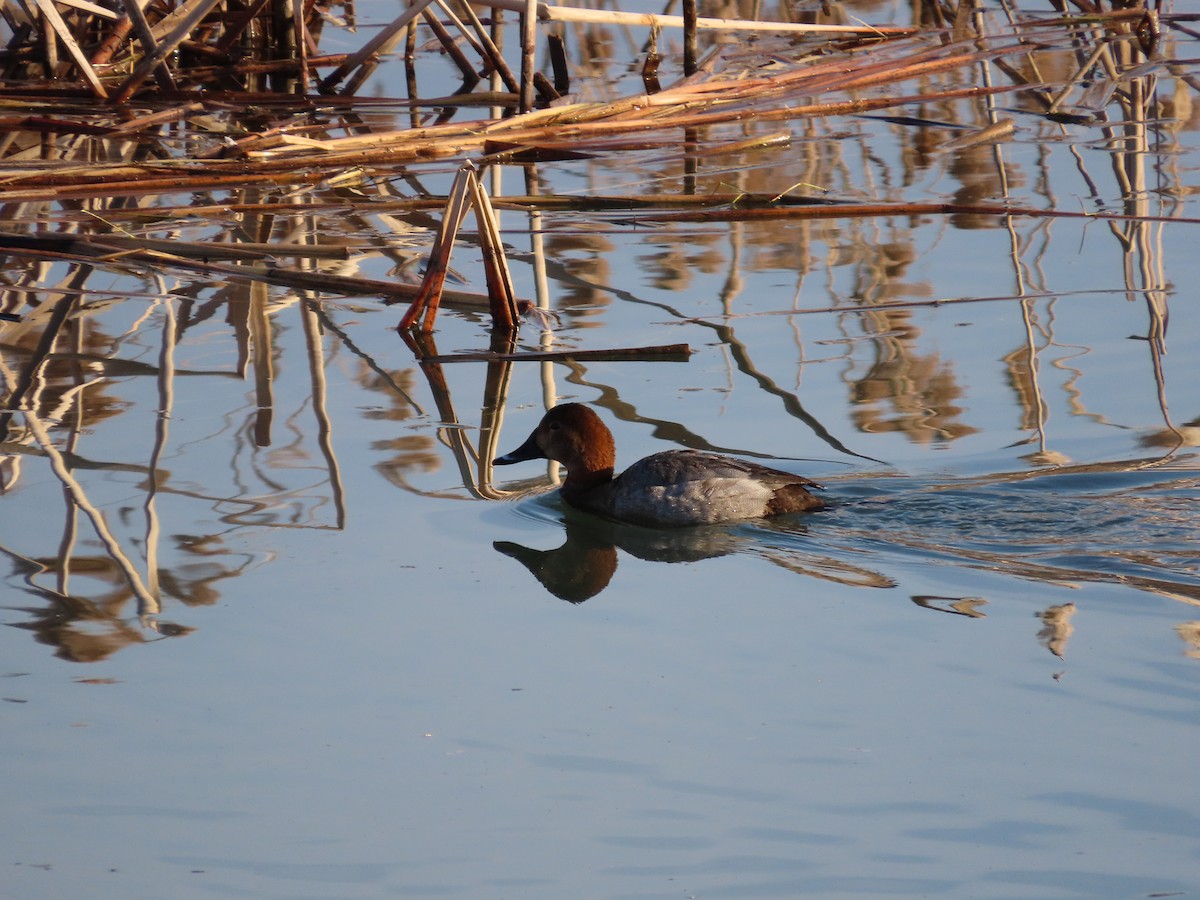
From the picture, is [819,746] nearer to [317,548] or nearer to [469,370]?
[317,548]

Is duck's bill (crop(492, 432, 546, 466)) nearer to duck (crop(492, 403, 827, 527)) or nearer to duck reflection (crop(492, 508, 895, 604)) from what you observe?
duck (crop(492, 403, 827, 527))

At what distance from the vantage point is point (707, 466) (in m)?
6.15

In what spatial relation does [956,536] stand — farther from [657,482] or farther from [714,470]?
[657,482]

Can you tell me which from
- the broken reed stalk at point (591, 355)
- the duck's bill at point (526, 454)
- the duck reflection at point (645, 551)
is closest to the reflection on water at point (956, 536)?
the duck reflection at point (645, 551)

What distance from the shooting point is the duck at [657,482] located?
6176 millimetres

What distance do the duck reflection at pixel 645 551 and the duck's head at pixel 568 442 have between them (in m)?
0.26

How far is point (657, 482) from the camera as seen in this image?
632 cm

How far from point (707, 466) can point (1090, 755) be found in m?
2.34

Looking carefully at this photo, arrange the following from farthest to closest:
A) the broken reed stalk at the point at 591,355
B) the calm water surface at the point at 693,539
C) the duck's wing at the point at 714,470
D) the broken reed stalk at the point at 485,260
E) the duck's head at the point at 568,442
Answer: the broken reed stalk at the point at 485,260 → the broken reed stalk at the point at 591,355 → the duck's head at the point at 568,442 → the duck's wing at the point at 714,470 → the calm water surface at the point at 693,539

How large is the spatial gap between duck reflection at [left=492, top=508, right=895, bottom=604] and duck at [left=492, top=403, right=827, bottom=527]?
0.06m

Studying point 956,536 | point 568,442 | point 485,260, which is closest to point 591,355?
point 485,260

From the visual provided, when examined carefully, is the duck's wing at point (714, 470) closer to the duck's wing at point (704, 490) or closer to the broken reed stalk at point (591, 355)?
the duck's wing at point (704, 490)

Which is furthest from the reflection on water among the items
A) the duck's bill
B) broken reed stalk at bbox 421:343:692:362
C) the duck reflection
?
broken reed stalk at bbox 421:343:692:362

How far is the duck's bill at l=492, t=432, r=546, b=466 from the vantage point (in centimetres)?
660
